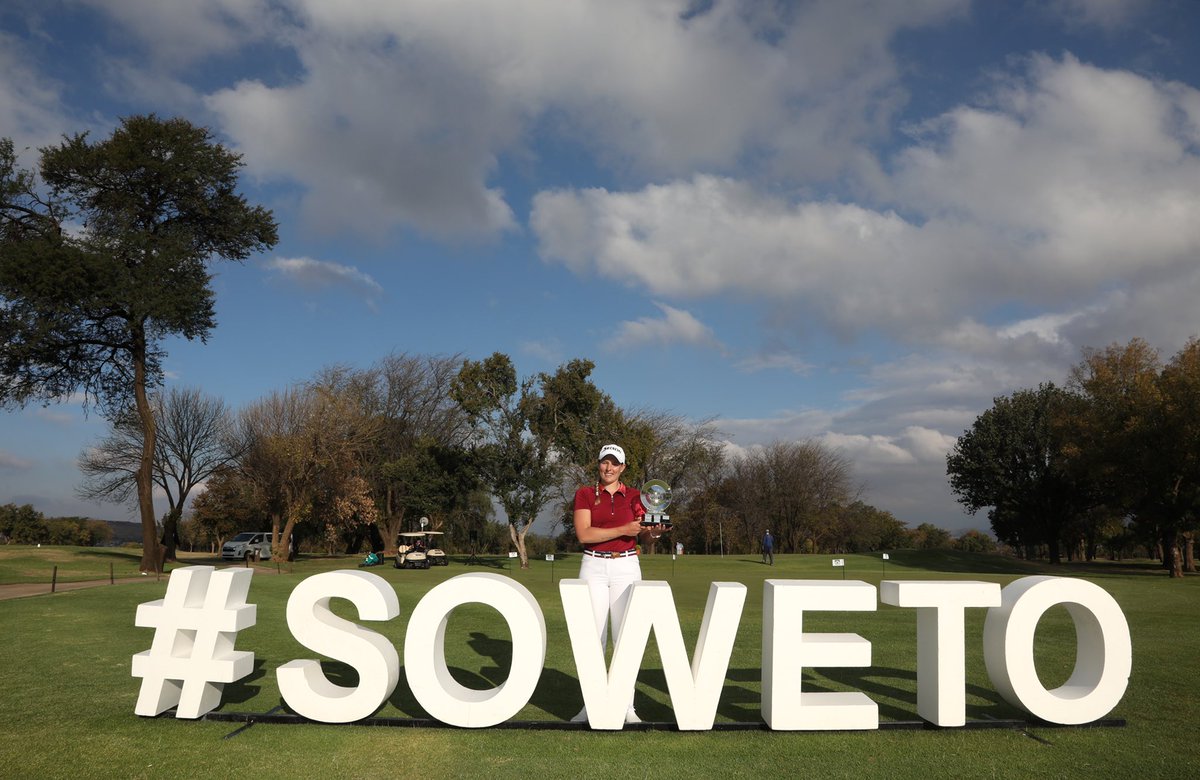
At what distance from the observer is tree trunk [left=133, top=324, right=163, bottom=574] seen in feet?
85.7

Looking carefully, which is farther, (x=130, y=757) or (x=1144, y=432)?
(x=1144, y=432)

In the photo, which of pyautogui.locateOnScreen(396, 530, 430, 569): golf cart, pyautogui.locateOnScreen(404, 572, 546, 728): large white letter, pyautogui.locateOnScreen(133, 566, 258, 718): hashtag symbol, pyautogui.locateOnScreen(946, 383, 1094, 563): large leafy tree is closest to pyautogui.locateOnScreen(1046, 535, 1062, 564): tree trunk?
pyautogui.locateOnScreen(946, 383, 1094, 563): large leafy tree

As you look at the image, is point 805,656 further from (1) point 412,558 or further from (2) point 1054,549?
(2) point 1054,549

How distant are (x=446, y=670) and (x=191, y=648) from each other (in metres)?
2.53

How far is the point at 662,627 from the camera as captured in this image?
6.50 meters

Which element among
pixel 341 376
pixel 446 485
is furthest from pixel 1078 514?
pixel 341 376

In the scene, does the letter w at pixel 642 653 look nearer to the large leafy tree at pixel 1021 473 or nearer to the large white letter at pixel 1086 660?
the large white letter at pixel 1086 660

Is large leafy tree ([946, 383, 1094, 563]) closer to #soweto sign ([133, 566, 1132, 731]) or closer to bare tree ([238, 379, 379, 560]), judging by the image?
bare tree ([238, 379, 379, 560])

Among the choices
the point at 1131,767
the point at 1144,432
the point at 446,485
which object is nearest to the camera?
the point at 1131,767

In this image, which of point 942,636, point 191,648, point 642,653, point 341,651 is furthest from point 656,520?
point 191,648

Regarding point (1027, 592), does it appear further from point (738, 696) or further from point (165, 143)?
point (165, 143)

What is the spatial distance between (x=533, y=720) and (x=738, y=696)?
245 cm

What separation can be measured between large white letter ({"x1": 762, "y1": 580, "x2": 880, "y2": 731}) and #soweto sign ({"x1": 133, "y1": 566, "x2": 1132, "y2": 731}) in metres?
0.01

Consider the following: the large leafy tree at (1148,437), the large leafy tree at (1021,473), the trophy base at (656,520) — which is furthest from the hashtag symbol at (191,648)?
the large leafy tree at (1021,473)
